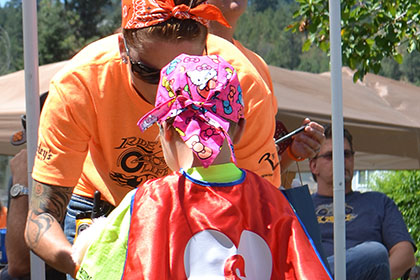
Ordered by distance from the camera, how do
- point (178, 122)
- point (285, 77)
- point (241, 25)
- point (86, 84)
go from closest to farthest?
point (178, 122)
point (86, 84)
point (285, 77)
point (241, 25)

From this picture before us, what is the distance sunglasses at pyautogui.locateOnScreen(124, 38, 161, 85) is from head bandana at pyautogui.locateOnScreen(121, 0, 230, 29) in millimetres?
116

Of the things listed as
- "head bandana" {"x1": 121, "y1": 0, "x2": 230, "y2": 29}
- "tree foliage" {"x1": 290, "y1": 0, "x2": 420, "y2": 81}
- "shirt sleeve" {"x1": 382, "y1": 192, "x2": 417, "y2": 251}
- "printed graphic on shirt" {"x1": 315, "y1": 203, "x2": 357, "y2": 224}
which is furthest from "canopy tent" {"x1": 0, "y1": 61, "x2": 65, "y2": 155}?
"head bandana" {"x1": 121, "y1": 0, "x2": 230, "y2": 29}

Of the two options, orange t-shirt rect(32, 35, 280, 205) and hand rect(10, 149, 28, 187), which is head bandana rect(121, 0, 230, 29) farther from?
hand rect(10, 149, 28, 187)

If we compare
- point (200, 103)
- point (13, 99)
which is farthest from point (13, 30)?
point (200, 103)

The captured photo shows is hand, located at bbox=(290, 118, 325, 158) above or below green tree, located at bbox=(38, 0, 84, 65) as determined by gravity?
above

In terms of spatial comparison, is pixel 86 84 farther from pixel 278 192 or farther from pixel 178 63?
pixel 278 192

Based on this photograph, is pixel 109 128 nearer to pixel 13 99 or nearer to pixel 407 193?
pixel 13 99

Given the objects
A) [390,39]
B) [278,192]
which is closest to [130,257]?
[278,192]

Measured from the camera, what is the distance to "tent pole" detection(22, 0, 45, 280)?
9.37 feet

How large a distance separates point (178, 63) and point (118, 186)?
70 centimetres

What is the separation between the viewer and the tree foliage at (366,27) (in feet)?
22.1

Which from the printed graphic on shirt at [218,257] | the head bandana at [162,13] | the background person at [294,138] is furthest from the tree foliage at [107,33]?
the printed graphic on shirt at [218,257]

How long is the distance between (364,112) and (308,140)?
13.3 ft

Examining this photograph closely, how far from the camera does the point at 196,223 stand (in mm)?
2129
